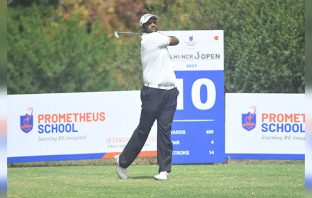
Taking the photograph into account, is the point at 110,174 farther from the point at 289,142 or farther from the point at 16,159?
the point at 289,142

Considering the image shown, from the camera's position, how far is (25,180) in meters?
8.92

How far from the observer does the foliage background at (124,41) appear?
15.8 m

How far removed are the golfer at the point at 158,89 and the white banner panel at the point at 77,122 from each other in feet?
13.3

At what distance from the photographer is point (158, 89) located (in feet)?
27.1

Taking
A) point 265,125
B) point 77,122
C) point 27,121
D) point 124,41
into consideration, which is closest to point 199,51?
point 265,125

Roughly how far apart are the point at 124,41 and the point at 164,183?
1391cm

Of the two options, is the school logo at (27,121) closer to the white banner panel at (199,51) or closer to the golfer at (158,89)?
the white banner panel at (199,51)

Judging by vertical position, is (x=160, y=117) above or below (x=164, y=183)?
above

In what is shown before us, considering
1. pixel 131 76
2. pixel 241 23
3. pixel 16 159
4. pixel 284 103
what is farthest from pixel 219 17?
pixel 16 159

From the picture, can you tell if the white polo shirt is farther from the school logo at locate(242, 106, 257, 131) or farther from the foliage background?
the foliage background

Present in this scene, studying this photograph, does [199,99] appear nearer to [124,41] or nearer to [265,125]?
[265,125]

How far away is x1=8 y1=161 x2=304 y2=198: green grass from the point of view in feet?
23.3

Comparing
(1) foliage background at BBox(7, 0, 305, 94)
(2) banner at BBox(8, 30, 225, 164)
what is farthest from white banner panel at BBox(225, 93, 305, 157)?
(1) foliage background at BBox(7, 0, 305, 94)

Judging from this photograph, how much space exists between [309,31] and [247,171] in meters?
8.13
